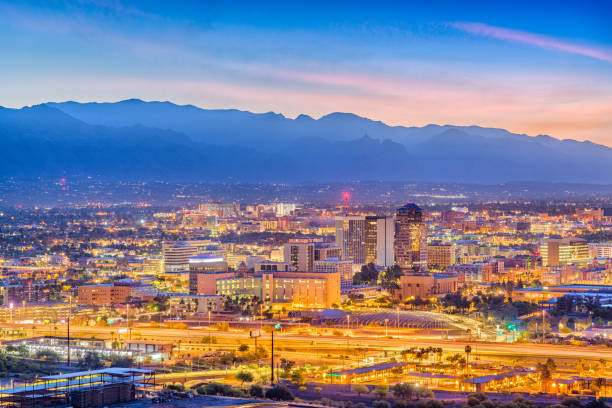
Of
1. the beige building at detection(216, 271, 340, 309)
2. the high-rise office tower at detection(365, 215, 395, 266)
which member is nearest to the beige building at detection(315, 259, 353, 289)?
A: the beige building at detection(216, 271, 340, 309)

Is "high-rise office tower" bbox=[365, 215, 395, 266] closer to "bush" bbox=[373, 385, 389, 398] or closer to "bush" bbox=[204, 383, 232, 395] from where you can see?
"bush" bbox=[373, 385, 389, 398]

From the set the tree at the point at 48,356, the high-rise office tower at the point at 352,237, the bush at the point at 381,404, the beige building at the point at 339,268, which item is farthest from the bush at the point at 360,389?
the high-rise office tower at the point at 352,237

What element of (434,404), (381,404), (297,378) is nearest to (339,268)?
(297,378)

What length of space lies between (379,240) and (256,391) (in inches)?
3296

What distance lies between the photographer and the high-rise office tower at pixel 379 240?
388 feet

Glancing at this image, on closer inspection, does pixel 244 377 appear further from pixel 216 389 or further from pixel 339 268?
pixel 339 268

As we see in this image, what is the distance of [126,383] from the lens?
34.1 m

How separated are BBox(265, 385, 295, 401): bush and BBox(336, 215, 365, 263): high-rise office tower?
83.0m

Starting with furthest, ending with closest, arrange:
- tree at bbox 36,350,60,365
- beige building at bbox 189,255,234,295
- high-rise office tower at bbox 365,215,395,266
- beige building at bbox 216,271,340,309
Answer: high-rise office tower at bbox 365,215,395,266 → beige building at bbox 189,255,234,295 → beige building at bbox 216,271,340,309 → tree at bbox 36,350,60,365

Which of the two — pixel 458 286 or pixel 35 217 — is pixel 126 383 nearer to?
pixel 458 286

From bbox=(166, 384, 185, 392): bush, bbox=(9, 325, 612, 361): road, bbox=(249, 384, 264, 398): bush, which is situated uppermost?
bbox=(166, 384, 185, 392): bush

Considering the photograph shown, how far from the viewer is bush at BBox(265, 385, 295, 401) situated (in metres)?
35.8

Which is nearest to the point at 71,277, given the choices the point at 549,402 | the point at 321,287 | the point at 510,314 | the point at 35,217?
the point at 321,287

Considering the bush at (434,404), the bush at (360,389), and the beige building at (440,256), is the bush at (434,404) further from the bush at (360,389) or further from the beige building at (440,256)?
the beige building at (440,256)
